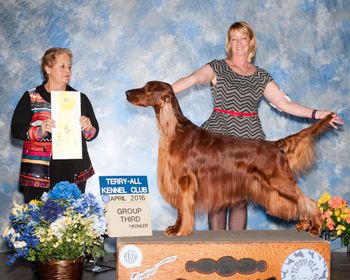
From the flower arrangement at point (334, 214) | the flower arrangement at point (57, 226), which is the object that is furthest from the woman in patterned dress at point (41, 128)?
the flower arrangement at point (334, 214)

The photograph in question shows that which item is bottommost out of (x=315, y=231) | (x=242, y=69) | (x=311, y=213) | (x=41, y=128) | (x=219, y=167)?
(x=315, y=231)

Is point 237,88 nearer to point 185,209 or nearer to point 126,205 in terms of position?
point 185,209

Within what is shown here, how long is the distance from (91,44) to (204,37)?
0.95 m

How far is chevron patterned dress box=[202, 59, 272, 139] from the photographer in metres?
3.25

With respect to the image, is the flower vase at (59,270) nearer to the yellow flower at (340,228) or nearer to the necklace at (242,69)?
the necklace at (242,69)

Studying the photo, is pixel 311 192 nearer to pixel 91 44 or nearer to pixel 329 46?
pixel 329 46

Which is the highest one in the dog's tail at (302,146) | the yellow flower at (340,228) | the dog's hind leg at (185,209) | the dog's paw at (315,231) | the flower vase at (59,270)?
the dog's tail at (302,146)

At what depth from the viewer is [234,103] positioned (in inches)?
128

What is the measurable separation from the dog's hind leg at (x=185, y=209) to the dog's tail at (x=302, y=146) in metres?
0.62

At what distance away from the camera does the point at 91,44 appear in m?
4.45

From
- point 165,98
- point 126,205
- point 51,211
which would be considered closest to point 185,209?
point 126,205

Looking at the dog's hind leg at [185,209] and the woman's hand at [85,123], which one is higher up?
the woman's hand at [85,123]

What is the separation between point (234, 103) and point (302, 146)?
482 mm

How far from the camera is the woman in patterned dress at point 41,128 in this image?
Answer: 10.2ft
